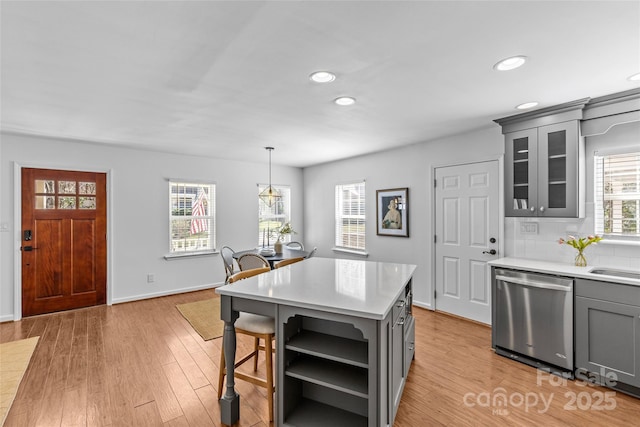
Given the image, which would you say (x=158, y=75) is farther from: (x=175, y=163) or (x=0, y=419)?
(x=175, y=163)

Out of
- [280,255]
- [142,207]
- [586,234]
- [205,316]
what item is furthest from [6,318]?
[586,234]

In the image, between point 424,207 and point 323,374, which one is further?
point 424,207

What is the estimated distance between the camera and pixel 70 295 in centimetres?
446

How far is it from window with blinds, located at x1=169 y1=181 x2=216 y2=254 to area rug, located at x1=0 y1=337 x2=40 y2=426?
225cm

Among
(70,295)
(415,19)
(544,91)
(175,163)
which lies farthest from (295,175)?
Answer: (415,19)

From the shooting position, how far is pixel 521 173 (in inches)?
125

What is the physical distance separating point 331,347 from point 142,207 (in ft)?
14.4

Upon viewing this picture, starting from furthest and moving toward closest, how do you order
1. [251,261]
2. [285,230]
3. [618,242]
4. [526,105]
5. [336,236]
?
[336,236], [285,230], [251,261], [526,105], [618,242]

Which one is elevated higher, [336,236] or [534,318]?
[336,236]

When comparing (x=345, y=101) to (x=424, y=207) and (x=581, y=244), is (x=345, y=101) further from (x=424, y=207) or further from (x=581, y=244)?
(x=581, y=244)

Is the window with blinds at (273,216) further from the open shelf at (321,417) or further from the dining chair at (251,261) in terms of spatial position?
the open shelf at (321,417)

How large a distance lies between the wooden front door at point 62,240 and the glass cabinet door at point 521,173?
5541mm

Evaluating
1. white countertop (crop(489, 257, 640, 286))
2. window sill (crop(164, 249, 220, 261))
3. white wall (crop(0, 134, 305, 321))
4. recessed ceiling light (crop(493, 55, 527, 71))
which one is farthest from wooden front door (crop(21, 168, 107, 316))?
white countertop (crop(489, 257, 640, 286))

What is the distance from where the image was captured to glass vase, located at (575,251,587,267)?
2906mm
